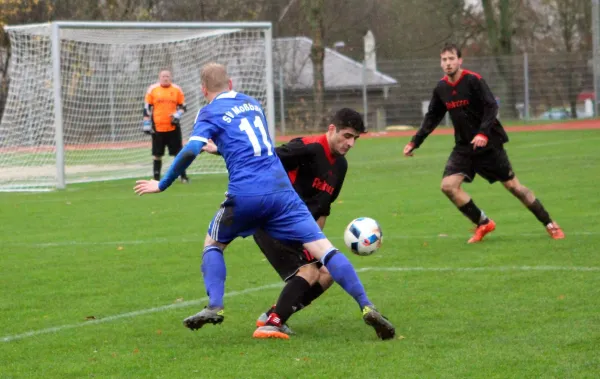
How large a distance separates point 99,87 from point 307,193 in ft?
49.7

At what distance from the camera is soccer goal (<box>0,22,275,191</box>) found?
64.0ft

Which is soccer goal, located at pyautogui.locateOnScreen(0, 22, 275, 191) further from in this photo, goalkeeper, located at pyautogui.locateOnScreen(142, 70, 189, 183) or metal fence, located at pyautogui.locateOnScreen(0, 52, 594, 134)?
metal fence, located at pyautogui.locateOnScreen(0, 52, 594, 134)

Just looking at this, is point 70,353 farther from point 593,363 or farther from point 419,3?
point 419,3

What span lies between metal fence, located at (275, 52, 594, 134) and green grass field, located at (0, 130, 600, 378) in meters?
23.6

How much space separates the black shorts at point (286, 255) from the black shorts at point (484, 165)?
→ 4.15 metres

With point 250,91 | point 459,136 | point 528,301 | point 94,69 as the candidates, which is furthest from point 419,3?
point 528,301

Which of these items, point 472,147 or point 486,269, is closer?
point 486,269

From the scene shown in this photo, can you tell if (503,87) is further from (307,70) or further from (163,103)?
(163,103)

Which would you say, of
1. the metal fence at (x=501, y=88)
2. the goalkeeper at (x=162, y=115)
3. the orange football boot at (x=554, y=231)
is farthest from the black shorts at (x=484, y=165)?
the metal fence at (x=501, y=88)

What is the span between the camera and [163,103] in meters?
18.7

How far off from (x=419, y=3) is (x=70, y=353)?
132ft

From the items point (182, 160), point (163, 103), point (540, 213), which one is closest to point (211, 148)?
point (182, 160)

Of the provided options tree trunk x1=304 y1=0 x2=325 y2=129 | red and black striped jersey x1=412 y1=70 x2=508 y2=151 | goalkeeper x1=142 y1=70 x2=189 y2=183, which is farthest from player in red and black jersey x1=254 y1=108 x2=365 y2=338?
tree trunk x1=304 y1=0 x2=325 y2=129

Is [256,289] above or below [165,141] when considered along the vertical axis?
below
